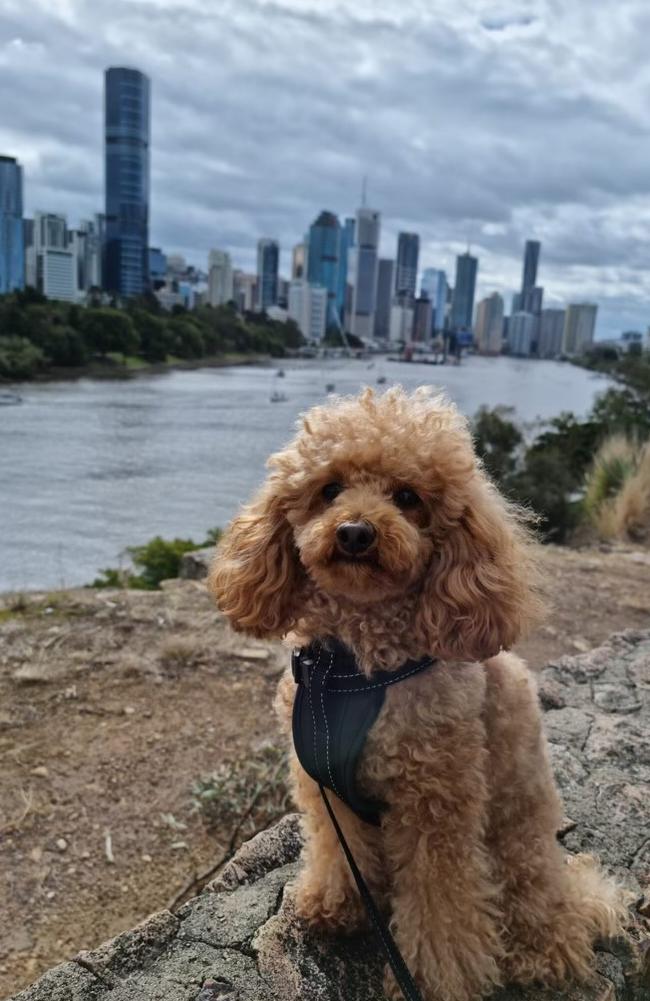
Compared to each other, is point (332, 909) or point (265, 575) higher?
point (265, 575)

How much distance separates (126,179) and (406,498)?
79.8 m

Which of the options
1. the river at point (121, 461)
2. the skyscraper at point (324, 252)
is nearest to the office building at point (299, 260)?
the skyscraper at point (324, 252)

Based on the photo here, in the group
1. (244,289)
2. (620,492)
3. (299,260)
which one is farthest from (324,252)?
(620,492)

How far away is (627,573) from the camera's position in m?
7.33

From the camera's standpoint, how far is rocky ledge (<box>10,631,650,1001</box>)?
75.9 inches

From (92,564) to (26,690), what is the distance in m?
4.88

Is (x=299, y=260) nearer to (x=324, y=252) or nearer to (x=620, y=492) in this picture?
(x=324, y=252)

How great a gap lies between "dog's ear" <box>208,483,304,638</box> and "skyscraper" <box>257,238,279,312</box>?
8490 centimetres

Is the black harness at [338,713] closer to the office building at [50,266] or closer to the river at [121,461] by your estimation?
the river at [121,461]

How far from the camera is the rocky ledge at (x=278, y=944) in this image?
1927 mm

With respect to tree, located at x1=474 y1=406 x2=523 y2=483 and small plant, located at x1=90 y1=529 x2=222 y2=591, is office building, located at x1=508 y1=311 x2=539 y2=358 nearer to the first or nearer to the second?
tree, located at x1=474 y1=406 x2=523 y2=483

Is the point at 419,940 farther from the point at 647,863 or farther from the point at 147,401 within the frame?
the point at 147,401

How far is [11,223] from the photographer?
56000mm

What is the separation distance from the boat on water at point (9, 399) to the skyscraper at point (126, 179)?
47.7 meters
